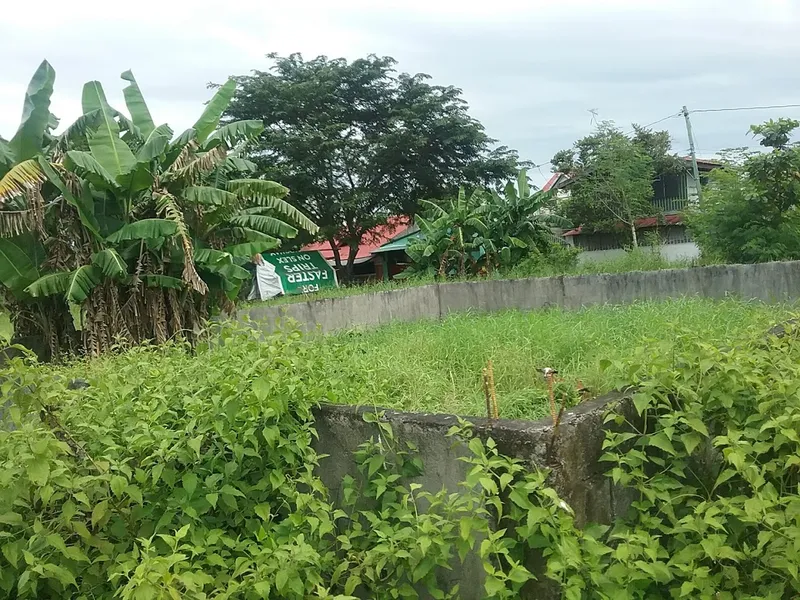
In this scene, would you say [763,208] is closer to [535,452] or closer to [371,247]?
[535,452]

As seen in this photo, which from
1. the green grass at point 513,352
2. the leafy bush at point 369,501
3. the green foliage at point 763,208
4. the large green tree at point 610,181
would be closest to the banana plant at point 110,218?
the green grass at point 513,352

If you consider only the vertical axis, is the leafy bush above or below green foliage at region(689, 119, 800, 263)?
below

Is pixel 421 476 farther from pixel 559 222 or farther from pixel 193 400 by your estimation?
pixel 559 222

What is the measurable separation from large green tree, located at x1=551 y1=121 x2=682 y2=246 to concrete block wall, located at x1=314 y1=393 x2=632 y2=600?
45.9 ft

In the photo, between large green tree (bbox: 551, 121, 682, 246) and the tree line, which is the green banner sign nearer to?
the tree line

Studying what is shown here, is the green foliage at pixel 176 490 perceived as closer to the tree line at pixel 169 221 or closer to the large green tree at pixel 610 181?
the tree line at pixel 169 221

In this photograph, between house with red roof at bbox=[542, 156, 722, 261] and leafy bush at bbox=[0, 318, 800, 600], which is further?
house with red roof at bbox=[542, 156, 722, 261]

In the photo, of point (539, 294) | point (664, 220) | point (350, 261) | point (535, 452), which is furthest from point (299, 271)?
point (535, 452)

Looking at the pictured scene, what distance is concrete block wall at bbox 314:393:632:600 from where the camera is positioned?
2508mm

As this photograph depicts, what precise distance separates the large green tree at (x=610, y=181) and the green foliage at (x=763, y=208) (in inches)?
267

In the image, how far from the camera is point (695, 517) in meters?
2.34

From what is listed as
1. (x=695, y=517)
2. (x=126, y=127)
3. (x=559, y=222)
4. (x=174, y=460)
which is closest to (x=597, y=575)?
(x=695, y=517)

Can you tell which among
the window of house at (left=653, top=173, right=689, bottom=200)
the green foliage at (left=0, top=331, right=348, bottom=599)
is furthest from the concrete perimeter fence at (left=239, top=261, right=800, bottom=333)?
the window of house at (left=653, top=173, right=689, bottom=200)

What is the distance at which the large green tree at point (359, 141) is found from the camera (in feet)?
57.6
